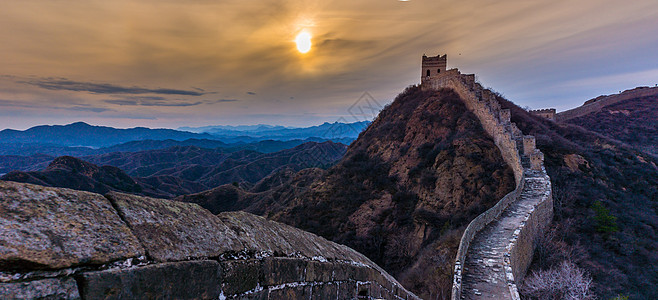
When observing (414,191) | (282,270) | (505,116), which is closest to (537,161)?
(505,116)

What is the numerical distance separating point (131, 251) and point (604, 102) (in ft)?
228

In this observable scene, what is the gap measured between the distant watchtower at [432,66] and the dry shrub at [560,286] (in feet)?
101

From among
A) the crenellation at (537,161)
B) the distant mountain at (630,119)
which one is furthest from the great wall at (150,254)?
the distant mountain at (630,119)

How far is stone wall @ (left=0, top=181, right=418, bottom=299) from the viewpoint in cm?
123

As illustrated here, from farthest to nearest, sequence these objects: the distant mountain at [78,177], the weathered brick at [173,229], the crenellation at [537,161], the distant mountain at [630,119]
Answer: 1. the distant mountain at [78,177]
2. the distant mountain at [630,119]
3. the crenellation at [537,161]
4. the weathered brick at [173,229]

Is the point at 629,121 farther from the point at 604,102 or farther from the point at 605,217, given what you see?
the point at 605,217

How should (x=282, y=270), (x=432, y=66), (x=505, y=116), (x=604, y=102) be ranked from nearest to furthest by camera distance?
(x=282, y=270), (x=505, y=116), (x=432, y=66), (x=604, y=102)

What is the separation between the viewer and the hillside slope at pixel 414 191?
18469mm

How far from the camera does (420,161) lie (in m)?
26.8

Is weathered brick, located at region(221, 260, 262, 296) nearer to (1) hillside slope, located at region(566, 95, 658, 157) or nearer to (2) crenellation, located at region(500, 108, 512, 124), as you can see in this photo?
(2) crenellation, located at region(500, 108, 512, 124)

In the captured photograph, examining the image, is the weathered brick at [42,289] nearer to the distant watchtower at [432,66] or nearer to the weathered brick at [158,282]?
the weathered brick at [158,282]

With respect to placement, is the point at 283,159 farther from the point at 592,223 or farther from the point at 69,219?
the point at 69,219

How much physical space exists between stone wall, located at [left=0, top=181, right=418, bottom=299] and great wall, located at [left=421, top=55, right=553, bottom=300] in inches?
276

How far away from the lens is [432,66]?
123 ft
